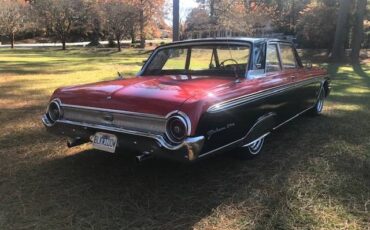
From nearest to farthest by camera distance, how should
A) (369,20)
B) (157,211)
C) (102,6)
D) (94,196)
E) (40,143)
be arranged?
(157,211) → (94,196) → (40,143) → (369,20) → (102,6)

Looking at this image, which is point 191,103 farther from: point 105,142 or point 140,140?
point 105,142

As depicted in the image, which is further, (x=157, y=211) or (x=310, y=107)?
(x=310, y=107)

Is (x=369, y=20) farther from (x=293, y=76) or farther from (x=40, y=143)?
(x=40, y=143)

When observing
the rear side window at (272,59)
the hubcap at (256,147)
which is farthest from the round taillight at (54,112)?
the rear side window at (272,59)

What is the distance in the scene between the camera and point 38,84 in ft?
37.8

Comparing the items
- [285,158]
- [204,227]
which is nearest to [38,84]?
[285,158]

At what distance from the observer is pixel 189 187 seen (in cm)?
430

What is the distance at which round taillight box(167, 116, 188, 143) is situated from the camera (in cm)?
366

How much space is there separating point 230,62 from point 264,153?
123 cm

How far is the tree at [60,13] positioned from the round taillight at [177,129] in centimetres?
3482

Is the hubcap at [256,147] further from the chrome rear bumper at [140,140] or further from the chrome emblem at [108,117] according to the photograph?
the chrome emblem at [108,117]

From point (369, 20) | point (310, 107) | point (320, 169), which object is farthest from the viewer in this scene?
point (369, 20)

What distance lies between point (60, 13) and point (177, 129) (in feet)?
121

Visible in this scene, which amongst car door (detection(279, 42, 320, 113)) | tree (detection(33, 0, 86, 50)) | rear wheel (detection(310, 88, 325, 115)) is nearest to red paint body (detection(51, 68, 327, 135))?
car door (detection(279, 42, 320, 113))
